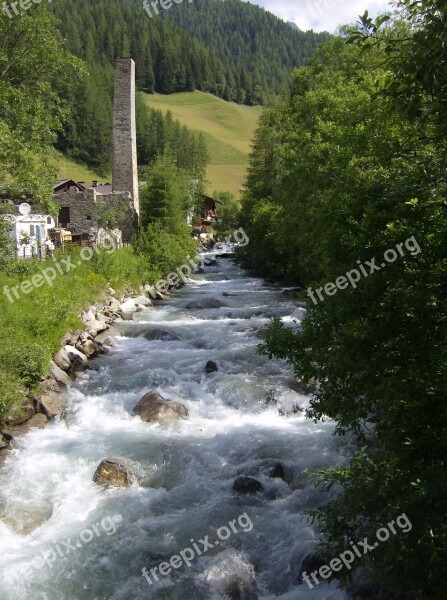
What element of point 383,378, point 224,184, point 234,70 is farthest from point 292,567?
point 234,70

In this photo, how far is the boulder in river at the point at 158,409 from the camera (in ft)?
38.5

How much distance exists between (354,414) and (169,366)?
9.62 m

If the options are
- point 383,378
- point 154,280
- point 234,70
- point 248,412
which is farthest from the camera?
point 234,70

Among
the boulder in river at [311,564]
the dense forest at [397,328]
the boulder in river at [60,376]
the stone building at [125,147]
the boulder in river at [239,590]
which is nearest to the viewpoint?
the dense forest at [397,328]

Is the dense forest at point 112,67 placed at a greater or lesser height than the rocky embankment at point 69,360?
greater

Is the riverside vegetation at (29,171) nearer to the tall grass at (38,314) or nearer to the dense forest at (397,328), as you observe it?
the tall grass at (38,314)

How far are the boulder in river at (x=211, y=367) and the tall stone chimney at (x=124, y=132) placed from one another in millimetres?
20739

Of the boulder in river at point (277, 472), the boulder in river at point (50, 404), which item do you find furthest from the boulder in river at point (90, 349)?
the boulder in river at point (277, 472)

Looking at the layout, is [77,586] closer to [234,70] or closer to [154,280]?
[154,280]

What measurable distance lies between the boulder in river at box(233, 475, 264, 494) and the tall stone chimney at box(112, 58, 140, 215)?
26.5 meters

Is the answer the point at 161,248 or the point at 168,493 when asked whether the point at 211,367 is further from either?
the point at 161,248

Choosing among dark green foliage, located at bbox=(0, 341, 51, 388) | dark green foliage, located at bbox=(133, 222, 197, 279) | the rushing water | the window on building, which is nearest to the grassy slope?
the window on building

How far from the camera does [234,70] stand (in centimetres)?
16000

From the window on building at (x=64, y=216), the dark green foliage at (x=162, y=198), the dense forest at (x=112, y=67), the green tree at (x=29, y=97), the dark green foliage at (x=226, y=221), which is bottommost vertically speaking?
the dark green foliage at (x=226, y=221)
